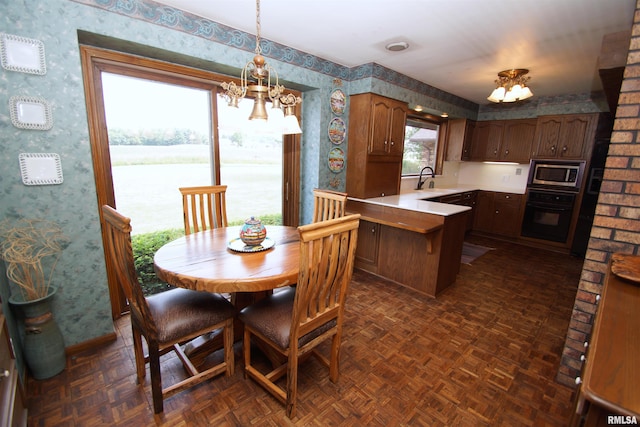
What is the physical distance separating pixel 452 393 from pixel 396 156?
9.44ft

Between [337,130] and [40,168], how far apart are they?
2694 mm

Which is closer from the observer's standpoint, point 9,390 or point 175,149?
point 9,390

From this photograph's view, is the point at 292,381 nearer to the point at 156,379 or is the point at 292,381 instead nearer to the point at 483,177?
the point at 156,379

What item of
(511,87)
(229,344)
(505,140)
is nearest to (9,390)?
(229,344)

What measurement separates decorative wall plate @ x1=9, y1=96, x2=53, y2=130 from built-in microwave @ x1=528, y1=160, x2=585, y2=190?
19.5ft

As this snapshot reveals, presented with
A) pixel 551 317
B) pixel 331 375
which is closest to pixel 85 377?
pixel 331 375

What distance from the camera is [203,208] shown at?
7.89 feet

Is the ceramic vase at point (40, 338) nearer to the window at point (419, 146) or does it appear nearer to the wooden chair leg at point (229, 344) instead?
the wooden chair leg at point (229, 344)

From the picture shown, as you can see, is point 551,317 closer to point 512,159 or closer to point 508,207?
point 508,207

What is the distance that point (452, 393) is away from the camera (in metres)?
1.73

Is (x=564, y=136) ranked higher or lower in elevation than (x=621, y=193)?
higher

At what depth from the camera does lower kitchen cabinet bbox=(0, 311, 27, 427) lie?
1110 mm

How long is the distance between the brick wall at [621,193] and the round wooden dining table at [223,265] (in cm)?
173

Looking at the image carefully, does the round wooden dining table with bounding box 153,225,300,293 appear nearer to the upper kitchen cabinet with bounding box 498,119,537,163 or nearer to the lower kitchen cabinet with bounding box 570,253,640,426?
the lower kitchen cabinet with bounding box 570,253,640,426
